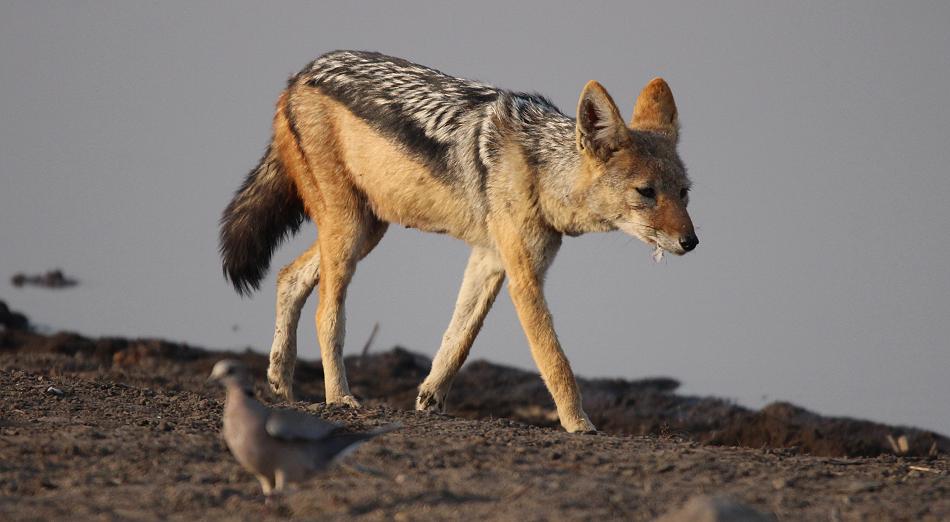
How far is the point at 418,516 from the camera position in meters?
5.14

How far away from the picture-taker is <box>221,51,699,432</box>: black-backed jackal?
810 centimetres

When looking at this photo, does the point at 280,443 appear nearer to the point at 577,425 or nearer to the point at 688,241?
the point at 577,425

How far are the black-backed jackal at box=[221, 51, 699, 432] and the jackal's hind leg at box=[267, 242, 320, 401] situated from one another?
0.01 meters

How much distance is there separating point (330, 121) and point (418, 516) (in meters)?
4.65

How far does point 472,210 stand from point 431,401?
1405 millimetres

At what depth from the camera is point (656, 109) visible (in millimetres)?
8805

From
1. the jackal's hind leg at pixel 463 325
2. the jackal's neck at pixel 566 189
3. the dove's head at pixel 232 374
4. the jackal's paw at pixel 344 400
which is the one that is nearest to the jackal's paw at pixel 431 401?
the jackal's hind leg at pixel 463 325

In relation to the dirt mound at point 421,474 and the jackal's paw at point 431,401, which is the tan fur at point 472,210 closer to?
the jackal's paw at point 431,401

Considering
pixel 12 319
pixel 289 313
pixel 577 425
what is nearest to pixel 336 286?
pixel 289 313

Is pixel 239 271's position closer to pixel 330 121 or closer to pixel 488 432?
pixel 330 121

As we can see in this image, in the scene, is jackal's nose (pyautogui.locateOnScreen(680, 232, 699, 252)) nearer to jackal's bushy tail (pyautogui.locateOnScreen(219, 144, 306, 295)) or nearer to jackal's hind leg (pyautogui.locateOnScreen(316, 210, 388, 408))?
jackal's hind leg (pyautogui.locateOnScreen(316, 210, 388, 408))

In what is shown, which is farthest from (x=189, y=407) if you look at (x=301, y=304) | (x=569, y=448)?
(x=569, y=448)

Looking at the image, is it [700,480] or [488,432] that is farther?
[488,432]

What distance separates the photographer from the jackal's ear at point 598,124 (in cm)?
798
